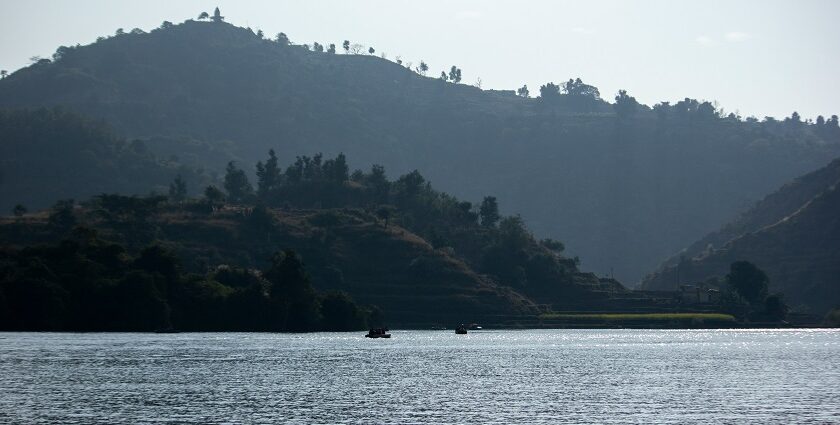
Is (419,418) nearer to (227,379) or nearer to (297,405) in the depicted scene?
(297,405)

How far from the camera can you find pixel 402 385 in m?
126

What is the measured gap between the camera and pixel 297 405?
105812 mm

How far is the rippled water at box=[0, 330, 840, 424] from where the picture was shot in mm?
98250

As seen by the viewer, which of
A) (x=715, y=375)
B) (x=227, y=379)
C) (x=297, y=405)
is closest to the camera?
(x=297, y=405)

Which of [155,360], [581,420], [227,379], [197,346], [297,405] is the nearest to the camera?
[581,420]

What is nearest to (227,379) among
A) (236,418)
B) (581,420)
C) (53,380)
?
(53,380)

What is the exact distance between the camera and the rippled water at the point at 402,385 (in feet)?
322

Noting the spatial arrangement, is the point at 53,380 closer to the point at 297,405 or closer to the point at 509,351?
the point at 297,405

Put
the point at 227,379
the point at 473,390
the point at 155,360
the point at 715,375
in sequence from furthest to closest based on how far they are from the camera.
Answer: the point at 155,360, the point at 715,375, the point at 227,379, the point at 473,390

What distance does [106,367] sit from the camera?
142500mm

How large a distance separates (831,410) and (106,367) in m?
81.7

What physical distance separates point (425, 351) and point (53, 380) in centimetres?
7524

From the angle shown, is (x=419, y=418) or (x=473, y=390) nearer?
(x=419, y=418)

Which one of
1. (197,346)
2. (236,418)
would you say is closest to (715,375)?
(236,418)
